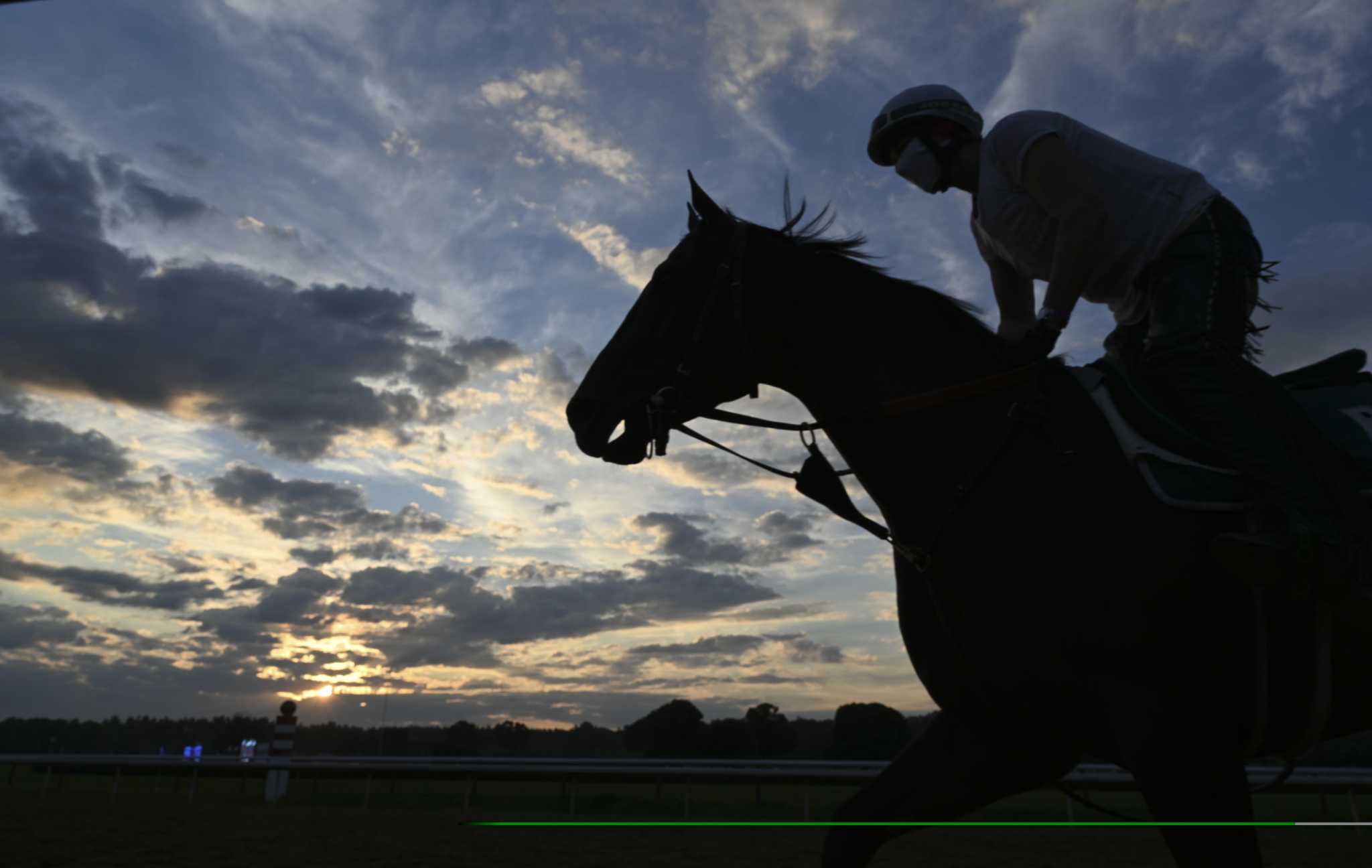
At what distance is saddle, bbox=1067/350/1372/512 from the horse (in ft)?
0.19

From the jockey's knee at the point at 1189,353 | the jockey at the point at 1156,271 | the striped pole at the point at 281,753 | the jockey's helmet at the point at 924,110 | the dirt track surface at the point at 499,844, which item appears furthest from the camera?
the striped pole at the point at 281,753

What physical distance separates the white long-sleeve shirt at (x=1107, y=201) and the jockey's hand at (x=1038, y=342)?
272mm

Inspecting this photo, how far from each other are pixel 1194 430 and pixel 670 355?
1.84m

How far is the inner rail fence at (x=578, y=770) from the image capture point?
17141 millimetres

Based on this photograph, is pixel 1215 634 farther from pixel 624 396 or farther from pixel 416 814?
pixel 416 814

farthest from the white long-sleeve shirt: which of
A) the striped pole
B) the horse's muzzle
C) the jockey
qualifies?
the striped pole

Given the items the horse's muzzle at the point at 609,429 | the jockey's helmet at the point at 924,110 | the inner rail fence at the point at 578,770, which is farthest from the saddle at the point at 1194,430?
the inner rail fence at the point at 578,770

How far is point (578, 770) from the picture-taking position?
18.9 metres

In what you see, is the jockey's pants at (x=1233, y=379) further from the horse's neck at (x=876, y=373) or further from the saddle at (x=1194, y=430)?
the horse's neck at (x=876, y=373)

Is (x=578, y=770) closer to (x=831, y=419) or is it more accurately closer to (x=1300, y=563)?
(x=831, y=419)

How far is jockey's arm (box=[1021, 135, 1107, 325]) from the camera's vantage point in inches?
133

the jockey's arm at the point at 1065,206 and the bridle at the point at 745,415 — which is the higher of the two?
the jockey's arm at the point at 1065,206

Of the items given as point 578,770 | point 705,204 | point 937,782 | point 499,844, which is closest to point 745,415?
point 705,204

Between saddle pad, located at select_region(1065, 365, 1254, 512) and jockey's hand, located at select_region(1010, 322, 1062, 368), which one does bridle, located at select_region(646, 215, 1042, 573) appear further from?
saddle pad, located at select_region(1065, 365, 1254, 512)
